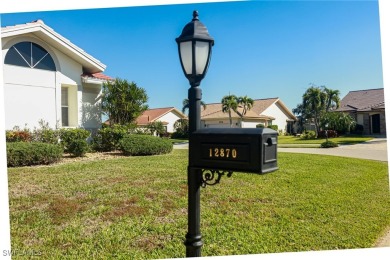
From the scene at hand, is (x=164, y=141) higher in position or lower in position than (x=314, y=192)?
higher

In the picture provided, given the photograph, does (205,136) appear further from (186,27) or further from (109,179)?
(109,179)

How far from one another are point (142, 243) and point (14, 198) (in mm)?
2248

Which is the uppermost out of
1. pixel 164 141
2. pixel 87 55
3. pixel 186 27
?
pixel 87 55

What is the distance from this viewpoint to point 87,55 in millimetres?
8953

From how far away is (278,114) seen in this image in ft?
67.6

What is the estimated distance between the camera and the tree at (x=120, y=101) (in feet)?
32.0

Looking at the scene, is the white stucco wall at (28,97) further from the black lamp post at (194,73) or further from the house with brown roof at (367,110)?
the house with brown roof at (367,110)

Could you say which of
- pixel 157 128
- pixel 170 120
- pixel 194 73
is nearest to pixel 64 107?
pixel 157 128

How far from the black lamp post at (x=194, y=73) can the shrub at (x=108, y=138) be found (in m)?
7.23

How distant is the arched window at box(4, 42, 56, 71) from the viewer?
7.52 metres

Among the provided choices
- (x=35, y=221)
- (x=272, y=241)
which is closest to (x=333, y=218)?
(x=272, y=241)

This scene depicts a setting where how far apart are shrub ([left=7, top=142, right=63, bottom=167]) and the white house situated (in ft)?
2.90

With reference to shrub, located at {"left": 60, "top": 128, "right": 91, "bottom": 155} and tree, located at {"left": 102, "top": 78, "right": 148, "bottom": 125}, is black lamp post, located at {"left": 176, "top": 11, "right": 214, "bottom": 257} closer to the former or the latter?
shrub, located at {"left": 60, "top": 128, "right": 91, "bottom": 155}

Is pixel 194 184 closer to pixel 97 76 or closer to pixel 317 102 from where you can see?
pixel 97 76
